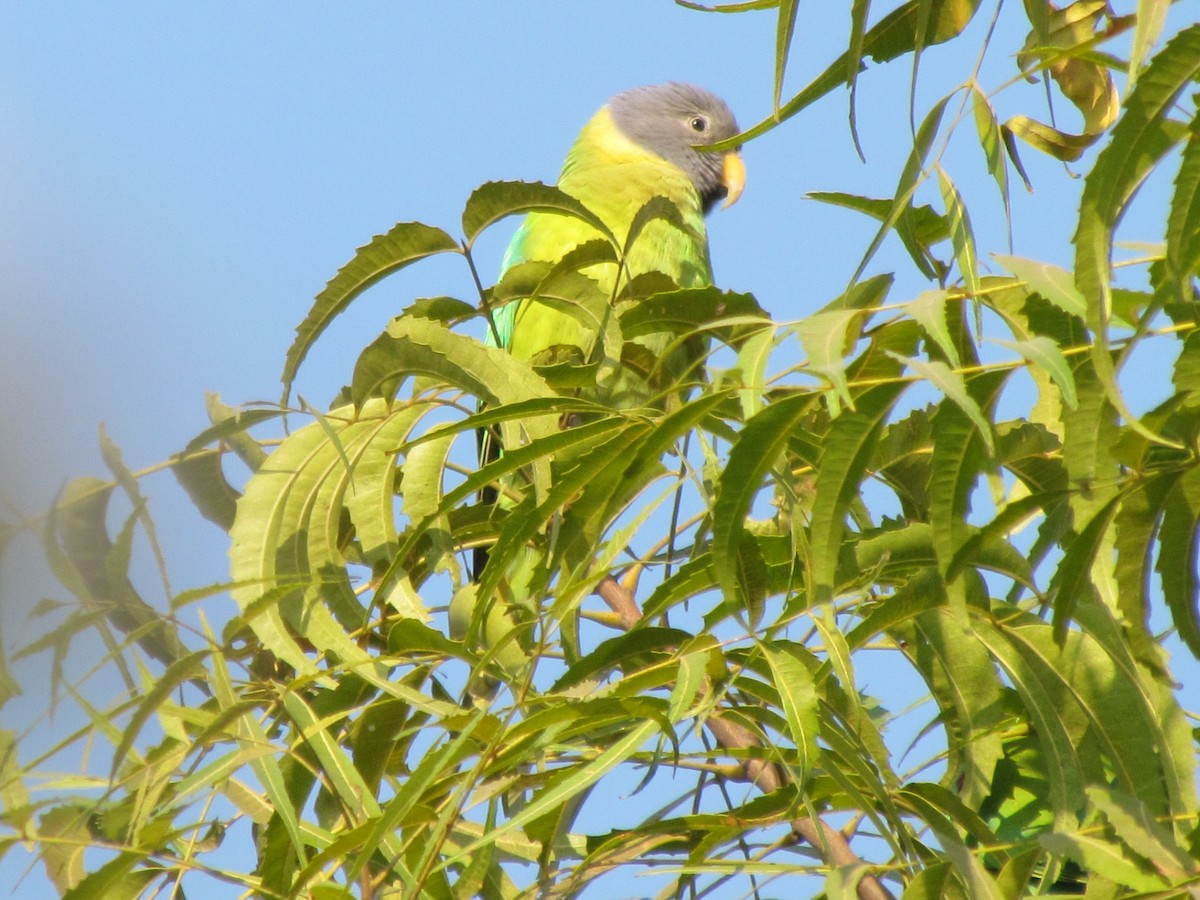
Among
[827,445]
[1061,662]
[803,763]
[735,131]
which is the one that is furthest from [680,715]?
[735,131]

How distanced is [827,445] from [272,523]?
0.61 meters

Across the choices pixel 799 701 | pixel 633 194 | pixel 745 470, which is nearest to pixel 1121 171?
pixel 745 470

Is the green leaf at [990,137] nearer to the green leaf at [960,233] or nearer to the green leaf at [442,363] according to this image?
the green leaf at [960,233]

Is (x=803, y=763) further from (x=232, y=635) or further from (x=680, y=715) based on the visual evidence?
(x=232, y=635)

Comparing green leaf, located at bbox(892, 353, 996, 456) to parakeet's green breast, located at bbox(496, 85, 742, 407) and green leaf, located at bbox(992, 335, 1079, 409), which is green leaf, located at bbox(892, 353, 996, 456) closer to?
green leaf, located at bbox(992, 335, 1079, 409)

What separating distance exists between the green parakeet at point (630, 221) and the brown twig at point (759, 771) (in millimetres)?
240

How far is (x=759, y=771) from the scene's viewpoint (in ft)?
4.50

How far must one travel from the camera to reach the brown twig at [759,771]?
1.25m

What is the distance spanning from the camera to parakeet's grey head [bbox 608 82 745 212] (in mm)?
3984

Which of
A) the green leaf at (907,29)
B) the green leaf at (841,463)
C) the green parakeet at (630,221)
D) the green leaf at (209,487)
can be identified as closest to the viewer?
the green leaf at (841,463)

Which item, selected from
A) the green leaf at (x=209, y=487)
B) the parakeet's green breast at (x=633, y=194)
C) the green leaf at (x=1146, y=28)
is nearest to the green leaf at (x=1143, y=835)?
the green leaf at (x=1146, y=28)

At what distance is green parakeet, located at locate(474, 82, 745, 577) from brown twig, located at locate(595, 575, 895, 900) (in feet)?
0.79

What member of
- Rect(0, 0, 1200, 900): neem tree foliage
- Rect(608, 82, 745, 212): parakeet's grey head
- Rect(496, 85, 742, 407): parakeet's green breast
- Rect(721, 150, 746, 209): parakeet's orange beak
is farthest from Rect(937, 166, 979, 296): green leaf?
Rect(721, 150, 746, 209): parakeet's orange beak

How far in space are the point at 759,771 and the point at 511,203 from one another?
2.10 ft
